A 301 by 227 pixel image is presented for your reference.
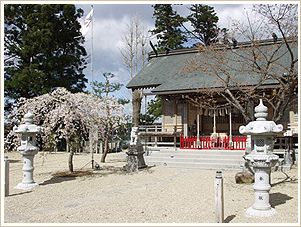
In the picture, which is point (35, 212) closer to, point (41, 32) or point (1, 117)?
point (1, 117)

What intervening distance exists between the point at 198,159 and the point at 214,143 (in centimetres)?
274

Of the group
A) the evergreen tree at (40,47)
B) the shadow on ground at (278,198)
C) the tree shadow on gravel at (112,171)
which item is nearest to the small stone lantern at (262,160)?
the shadow on ground at (278,198)

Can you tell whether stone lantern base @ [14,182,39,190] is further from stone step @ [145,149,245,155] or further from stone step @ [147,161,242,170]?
stone step @ [145,149,245,155]

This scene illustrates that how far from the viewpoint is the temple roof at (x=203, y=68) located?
1595 centimetres

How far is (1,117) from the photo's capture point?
7.80 metres

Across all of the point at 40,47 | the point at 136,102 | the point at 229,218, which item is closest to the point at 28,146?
the point at 229,218

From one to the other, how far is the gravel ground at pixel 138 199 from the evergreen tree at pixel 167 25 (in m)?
23.3

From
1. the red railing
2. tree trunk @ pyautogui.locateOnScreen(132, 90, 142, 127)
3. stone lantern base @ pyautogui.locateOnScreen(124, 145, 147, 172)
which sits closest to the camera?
stone lantern base @ pyautogui.locateOnScreen(124, 145, 147, 172)

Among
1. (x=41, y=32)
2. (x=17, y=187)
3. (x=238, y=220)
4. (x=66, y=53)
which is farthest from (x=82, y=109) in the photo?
(x=66, y=53)

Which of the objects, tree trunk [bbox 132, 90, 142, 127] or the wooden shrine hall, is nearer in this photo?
the wooden shrine hall

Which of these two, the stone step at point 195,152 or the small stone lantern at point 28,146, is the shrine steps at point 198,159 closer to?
the stone step at point 195,152

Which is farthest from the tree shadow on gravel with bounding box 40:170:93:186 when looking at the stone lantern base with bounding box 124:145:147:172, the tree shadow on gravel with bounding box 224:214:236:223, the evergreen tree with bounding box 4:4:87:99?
the evergreen tree with bounding box 4:4:87:99

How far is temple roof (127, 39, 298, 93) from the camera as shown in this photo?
628 inches

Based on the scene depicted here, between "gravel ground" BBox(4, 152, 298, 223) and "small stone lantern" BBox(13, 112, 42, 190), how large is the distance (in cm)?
36
